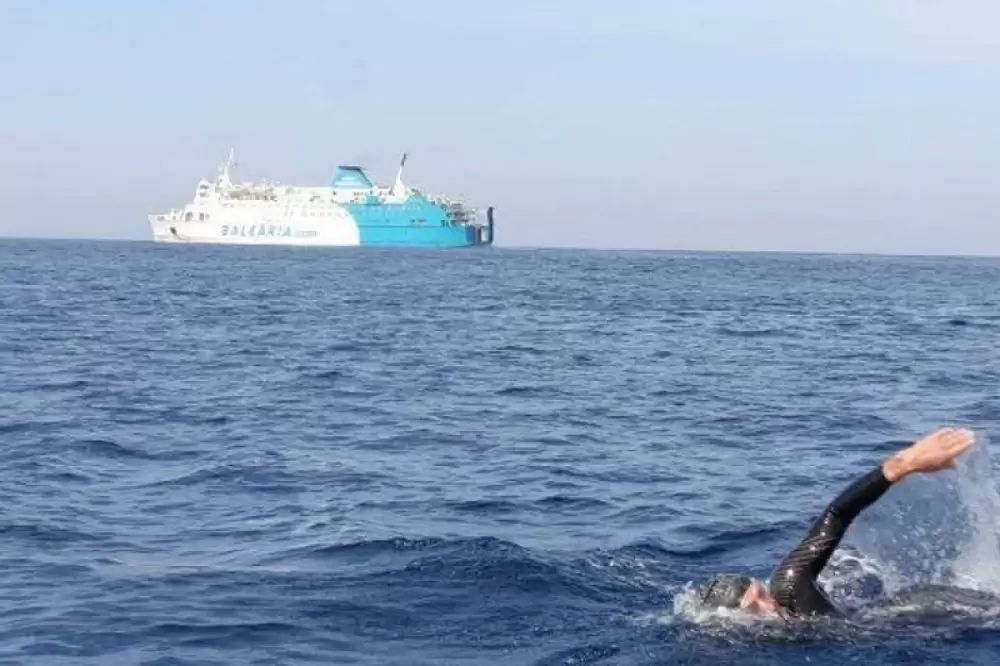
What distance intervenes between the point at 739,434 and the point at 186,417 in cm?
732

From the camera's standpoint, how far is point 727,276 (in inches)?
3226

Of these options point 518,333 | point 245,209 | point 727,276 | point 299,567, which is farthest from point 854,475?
point 245,209

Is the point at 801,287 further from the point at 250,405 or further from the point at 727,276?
the point at 250,405

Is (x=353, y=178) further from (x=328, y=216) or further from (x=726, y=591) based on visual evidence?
(x=726, y=591)

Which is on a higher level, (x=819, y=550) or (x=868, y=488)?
(x=868, y=488)

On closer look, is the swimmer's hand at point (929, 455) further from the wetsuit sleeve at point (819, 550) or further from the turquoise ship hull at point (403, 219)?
the turquoise ship hull at point (403, 219)

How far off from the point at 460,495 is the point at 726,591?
4.90 m

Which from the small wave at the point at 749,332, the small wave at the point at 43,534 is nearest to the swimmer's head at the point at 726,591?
the small wave at the point at 43,534

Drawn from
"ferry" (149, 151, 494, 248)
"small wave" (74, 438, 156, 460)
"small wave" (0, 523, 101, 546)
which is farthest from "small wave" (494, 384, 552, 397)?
"ferry" (149, 151, 494, 248)

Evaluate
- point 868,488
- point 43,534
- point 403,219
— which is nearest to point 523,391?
point 43,534

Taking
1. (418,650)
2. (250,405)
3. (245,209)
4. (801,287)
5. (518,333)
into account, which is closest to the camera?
(418,650)

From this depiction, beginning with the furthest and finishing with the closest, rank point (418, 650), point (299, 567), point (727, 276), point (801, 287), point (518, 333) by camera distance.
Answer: point (727, 276)
point (801, 287)
point (518, 333)
point (299, 567)
point (418, 650)

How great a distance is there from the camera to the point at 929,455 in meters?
7.93

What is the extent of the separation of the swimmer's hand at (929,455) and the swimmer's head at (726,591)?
1335 millimetres
